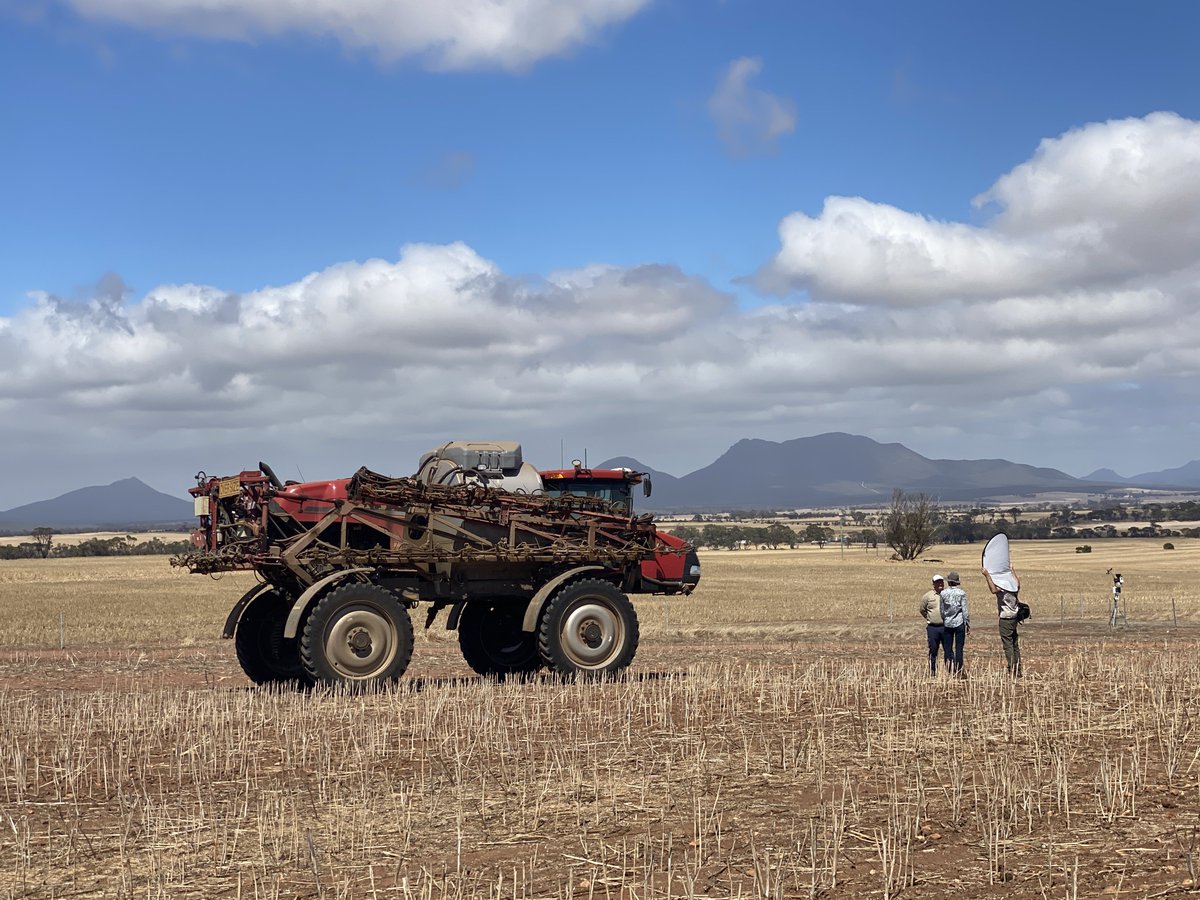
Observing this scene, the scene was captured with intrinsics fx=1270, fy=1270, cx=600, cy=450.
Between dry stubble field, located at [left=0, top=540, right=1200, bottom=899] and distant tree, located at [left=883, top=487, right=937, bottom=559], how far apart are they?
68.9m

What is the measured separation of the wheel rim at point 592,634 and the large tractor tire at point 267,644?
3.75m

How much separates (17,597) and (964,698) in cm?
4302

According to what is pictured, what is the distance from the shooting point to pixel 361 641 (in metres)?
15.4

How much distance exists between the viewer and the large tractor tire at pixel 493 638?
18.2 metres

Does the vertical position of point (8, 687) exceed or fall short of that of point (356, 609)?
it falls short

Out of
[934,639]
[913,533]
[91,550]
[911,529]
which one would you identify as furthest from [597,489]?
[91,550]

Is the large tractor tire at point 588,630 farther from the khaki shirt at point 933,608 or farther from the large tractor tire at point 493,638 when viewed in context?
the khaki shirt at point 933,608

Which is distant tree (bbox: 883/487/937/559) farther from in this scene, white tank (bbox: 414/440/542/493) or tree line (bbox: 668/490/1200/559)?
white tank (bbox: 414/440/542/493)

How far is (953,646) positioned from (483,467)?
7053 millimetres

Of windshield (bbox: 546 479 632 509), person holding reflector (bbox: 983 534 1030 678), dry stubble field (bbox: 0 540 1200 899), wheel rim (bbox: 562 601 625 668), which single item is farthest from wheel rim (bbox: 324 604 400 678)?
person holding reflector (bbox: 983 534 1030 678)

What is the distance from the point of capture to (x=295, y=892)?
7152mm

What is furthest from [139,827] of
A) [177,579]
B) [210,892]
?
[177,579]

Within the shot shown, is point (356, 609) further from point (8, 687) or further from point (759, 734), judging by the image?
point (8, 687)

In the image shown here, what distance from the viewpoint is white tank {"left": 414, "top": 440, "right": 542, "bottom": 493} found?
17.3m
